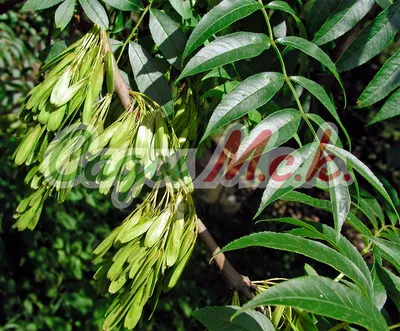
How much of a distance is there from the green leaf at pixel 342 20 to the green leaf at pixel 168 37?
0.24m

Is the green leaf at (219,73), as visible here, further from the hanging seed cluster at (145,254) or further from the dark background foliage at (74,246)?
the dark background foliage at (74,246)

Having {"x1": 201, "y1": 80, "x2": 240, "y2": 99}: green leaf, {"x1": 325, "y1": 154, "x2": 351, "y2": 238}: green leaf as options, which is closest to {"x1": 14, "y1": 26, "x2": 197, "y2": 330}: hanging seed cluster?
{"x1": 201, "y1": 80, "x2": 240, "y2": 99}: green leaf

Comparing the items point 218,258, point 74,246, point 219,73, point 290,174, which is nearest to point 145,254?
point 218,258

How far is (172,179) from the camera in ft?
3.15

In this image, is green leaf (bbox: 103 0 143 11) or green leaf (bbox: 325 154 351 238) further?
green leaf (bbox: 103 0 143 11)

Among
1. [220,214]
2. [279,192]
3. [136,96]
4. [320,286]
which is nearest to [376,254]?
[279,192]

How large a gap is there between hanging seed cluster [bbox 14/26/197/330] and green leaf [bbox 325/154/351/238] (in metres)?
0.23

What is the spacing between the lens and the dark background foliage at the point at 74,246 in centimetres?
247

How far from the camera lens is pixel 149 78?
1067 mm

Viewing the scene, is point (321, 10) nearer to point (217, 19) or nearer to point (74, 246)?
point (217, 19)

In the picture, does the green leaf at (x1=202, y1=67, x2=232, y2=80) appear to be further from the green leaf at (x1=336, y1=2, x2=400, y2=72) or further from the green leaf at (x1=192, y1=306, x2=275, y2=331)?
the green leaf at (x1=192, y1=306, x2=275, y2=331)

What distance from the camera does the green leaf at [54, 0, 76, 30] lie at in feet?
3.45

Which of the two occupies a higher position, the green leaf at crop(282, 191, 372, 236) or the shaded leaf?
the green leaf at crop(282, 191, 372, 236)

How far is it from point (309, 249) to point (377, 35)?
18.9 inches
